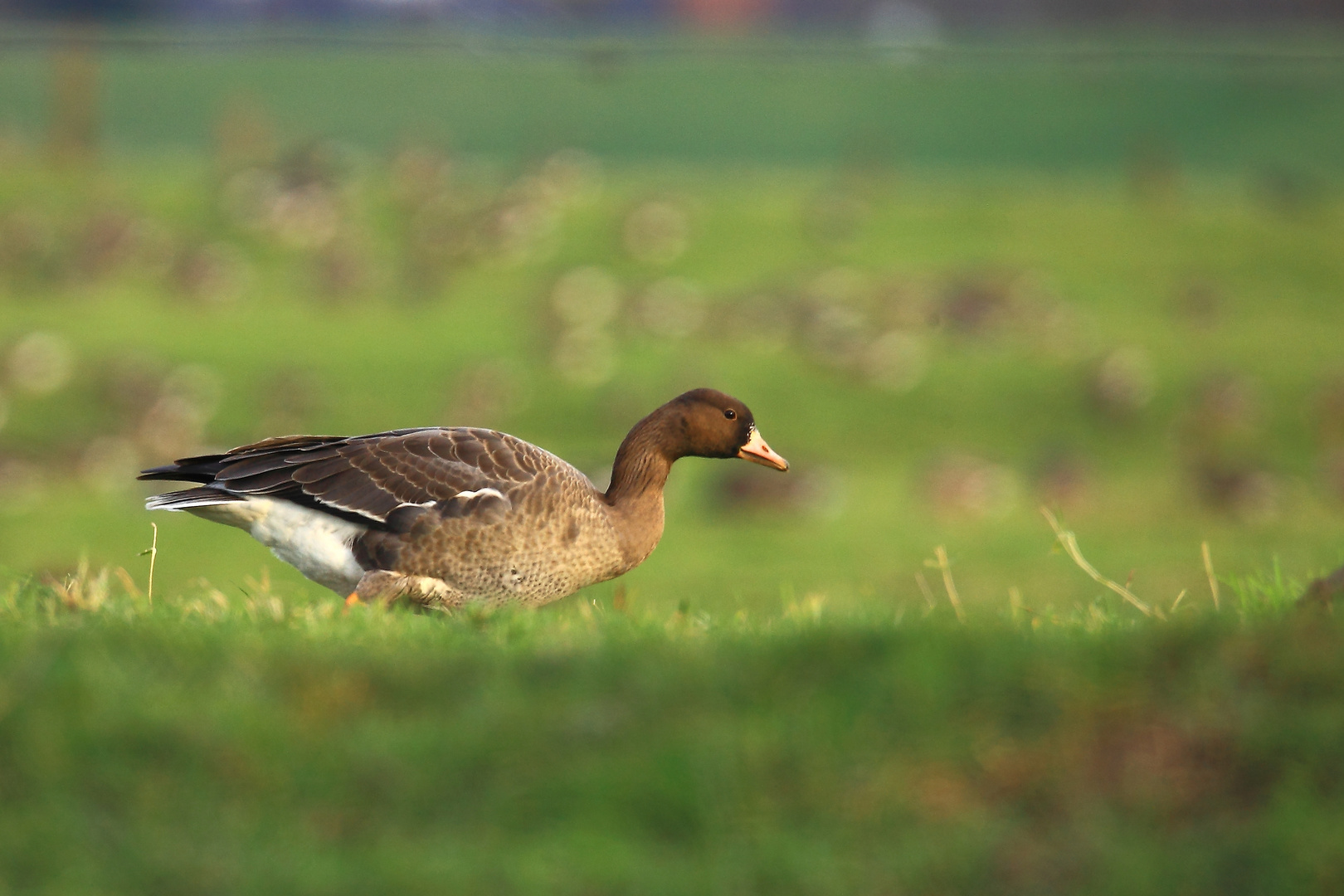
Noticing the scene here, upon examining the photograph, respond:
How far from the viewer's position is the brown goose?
24.5 feet

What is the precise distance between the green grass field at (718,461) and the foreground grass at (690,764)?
15mm

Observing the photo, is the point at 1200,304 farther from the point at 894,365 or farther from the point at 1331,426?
the point at 894,365

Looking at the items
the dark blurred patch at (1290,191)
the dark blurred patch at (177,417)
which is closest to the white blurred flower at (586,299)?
the dark blurred patch at (177,417)

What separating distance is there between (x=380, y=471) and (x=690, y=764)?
3531 mm

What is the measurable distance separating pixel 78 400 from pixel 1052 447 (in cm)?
1439

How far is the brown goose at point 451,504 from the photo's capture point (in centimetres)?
746

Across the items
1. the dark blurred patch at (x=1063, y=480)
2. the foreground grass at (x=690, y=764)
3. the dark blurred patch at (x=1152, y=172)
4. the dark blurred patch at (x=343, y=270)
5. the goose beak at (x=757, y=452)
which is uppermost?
the dark blurred patch at (x=1152, y=172)

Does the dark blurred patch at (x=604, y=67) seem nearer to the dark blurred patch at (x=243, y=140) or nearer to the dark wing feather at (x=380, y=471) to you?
the dark blurred patch at (x=243, y=140)

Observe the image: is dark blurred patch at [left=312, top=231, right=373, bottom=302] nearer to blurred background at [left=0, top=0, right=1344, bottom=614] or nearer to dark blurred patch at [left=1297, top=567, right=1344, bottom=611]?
blurred background at [left=0, top=0, right=1344, bottom=614]

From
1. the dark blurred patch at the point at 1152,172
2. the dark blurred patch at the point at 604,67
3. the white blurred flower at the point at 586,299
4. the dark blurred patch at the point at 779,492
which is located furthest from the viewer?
the dark blurred patch at the point at 604,67

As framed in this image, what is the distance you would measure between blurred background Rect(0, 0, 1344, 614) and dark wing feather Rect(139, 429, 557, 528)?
26.8 ft

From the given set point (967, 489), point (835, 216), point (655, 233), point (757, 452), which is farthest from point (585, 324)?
point (757, 452)

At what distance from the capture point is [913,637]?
5.14m

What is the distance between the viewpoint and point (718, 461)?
27.5 metres
